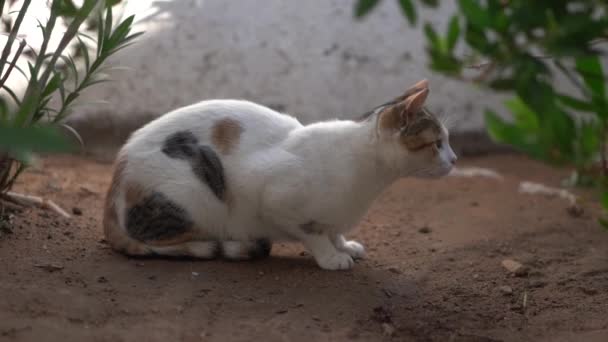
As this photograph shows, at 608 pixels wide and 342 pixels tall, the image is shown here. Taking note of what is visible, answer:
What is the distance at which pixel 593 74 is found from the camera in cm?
213

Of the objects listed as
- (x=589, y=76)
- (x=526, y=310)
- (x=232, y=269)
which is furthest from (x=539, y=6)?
(x=232, y=269)

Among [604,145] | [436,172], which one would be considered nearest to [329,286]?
[436,172]

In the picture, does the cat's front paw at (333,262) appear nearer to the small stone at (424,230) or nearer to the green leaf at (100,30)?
the small stone at (424,230)

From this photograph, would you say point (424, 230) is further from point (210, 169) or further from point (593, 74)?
point (593, 74)

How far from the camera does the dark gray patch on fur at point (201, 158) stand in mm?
3191

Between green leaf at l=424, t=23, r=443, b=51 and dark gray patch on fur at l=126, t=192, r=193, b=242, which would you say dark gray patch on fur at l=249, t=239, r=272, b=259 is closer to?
dark gray patch on fur at l=126, t=192, r=193, b=242

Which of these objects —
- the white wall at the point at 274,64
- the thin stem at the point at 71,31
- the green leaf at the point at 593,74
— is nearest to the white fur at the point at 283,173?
the thin stem at the point at 71,31

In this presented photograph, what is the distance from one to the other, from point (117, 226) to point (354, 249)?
1018 mm

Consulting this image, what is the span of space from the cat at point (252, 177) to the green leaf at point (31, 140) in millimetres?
1864

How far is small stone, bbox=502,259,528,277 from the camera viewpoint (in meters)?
3.35

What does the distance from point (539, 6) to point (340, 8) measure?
12.8 ft

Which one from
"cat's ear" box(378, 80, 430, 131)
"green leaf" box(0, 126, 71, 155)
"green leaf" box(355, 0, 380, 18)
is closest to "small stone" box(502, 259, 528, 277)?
"cat's ear" box(378, 80, 430, 131)

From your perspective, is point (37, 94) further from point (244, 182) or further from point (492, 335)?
point (492, 335)

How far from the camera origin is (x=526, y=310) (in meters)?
3.01
